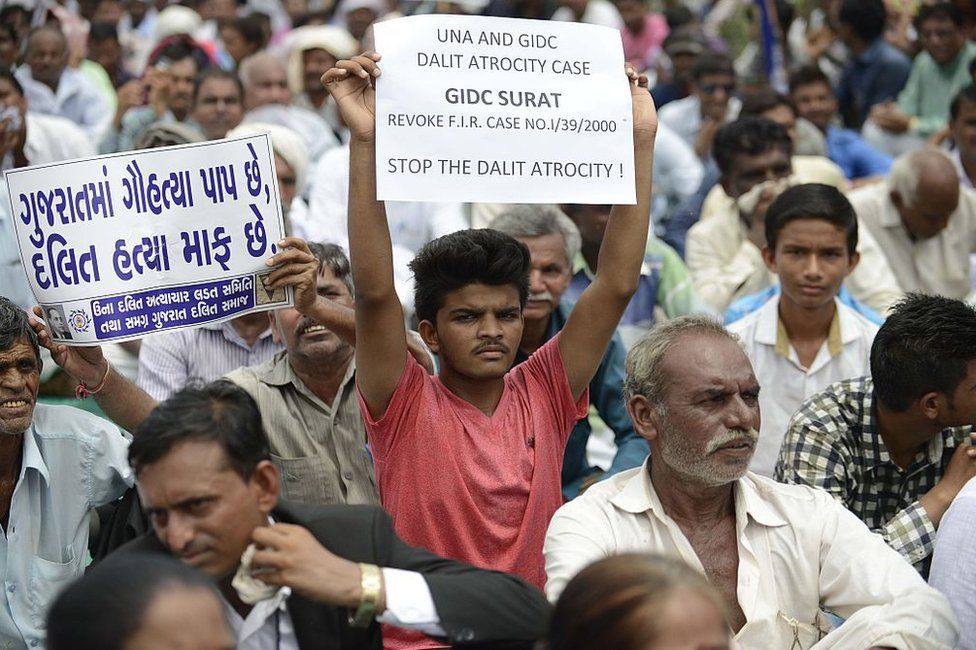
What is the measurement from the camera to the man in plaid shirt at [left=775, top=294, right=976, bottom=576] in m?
4.62

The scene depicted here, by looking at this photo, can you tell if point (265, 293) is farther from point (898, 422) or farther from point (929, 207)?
point (929, 207)

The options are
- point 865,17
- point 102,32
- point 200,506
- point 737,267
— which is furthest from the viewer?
point 102,32

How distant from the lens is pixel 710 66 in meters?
11.0

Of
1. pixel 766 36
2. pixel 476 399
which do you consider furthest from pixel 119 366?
pixel 766 36

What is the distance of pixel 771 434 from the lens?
19.2ft

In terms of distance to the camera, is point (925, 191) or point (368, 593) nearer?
point (368, 593)

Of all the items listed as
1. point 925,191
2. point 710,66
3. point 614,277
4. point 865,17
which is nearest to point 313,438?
point 614,277

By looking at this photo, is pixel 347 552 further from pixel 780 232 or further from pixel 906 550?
pixel 780 232

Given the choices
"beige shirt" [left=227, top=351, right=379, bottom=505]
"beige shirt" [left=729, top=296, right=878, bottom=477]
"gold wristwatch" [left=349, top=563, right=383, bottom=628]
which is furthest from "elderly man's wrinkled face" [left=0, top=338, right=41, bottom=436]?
"beige shirt" [left=729, top=296, right=878, bottom=477]

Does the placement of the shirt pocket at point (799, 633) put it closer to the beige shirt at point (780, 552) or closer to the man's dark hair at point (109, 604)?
the beige shirt at point (780, 552)

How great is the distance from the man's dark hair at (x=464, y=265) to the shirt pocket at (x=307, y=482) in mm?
831

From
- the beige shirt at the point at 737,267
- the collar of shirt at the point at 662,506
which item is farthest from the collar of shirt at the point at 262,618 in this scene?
the beige shirt at the point at 737,267

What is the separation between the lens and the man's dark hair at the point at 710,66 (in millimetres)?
11000

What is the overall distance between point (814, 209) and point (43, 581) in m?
3.56
